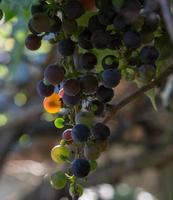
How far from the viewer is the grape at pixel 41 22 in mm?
737

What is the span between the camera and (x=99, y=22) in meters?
0.75

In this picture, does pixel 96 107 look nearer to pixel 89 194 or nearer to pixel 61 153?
pixel 61 153

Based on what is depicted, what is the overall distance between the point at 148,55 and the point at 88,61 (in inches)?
3.3

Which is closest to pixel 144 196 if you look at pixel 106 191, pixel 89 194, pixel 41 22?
pixel 106 191

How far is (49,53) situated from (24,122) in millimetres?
446

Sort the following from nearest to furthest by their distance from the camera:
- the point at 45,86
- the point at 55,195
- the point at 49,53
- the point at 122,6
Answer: the point at 122,6 < the point at 45,86 < the point at 49,53 < the point at 55,195

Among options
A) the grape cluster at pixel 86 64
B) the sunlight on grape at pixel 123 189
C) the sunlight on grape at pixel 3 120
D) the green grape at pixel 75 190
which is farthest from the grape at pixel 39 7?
the sunlight on grape at pixel 123 189

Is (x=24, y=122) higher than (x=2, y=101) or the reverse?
the reverse

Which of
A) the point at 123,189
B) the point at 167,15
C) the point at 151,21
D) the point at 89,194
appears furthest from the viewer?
the point at 123,189

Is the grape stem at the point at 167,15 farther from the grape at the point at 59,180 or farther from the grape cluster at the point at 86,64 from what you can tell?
the grape at the point at 59,180

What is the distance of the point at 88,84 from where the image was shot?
0.75 metres

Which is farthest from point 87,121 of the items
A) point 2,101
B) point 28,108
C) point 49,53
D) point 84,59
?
point 2,101

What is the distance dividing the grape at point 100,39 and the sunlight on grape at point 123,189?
6.52 ft

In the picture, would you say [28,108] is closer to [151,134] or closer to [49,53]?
[49,53]
